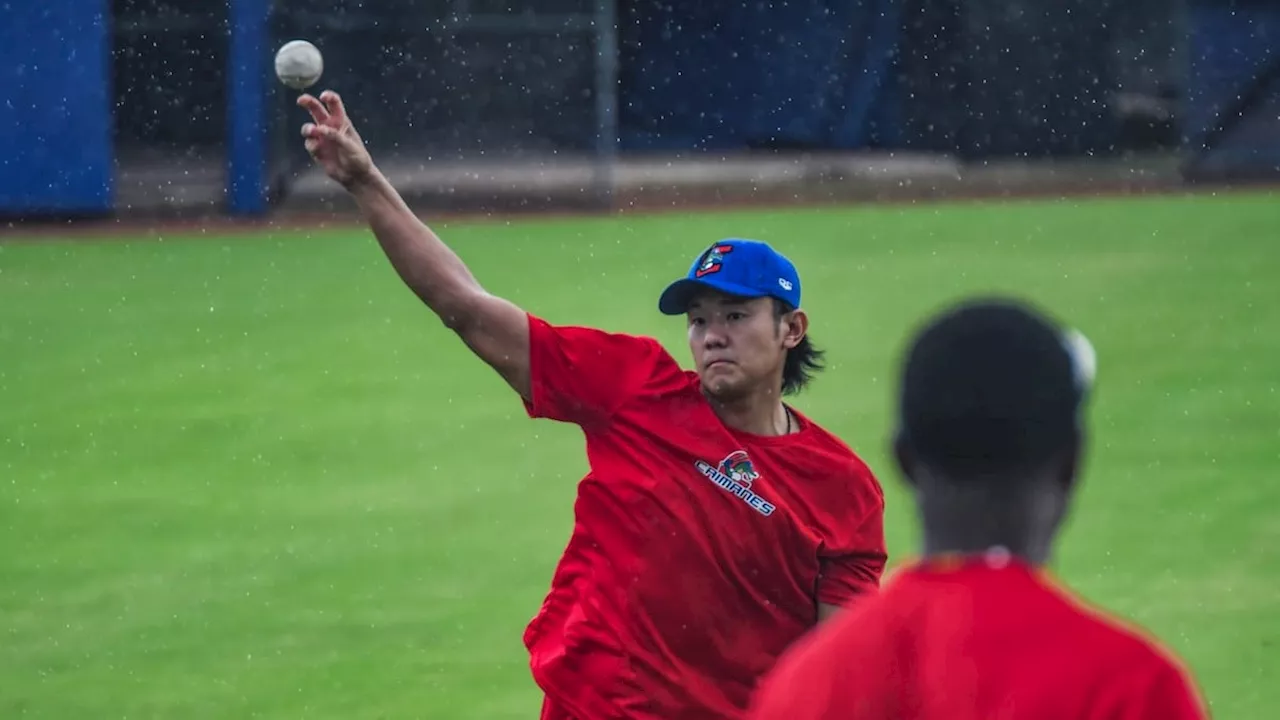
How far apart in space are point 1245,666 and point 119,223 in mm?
15923

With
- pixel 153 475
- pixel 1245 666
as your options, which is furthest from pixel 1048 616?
pixel 153 475

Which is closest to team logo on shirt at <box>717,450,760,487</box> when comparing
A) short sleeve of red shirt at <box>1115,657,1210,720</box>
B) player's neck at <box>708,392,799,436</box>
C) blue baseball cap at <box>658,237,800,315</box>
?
player's neck at <box>708,392,799,436</box>

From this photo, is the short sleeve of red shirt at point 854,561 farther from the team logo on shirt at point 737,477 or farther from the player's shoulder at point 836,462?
the team logo on shirt at point 737,477

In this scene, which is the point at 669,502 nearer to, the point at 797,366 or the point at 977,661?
the point at 797,366

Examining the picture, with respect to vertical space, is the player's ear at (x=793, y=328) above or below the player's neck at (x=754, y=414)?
above

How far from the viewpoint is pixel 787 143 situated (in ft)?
83.5

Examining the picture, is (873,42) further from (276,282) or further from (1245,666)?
(1245,666)

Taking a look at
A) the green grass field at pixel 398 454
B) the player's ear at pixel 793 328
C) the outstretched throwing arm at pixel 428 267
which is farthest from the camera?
the green grass field at pixel 398 454

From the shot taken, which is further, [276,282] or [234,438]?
[276,282]

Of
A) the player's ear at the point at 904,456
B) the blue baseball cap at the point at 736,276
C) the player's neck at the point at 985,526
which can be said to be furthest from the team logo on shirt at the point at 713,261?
the player's neck at the point at 985,526

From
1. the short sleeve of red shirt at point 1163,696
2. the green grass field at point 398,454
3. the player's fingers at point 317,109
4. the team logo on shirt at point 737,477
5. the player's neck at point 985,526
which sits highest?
the player's fingers at point 317,109

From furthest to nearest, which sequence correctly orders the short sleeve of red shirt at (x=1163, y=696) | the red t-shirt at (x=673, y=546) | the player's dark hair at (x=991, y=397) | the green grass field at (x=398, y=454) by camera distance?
1. the green grass field at (x=398, y=454)
2. the red t-shirt at (x=673, y=546)
3. the player's dark hair at (x=991, y=397)
4. the short sleeve of red shirt at (x=1163, y=696)

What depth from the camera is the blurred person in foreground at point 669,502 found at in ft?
14.6

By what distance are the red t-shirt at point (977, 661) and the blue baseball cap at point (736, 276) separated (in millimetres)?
2481
